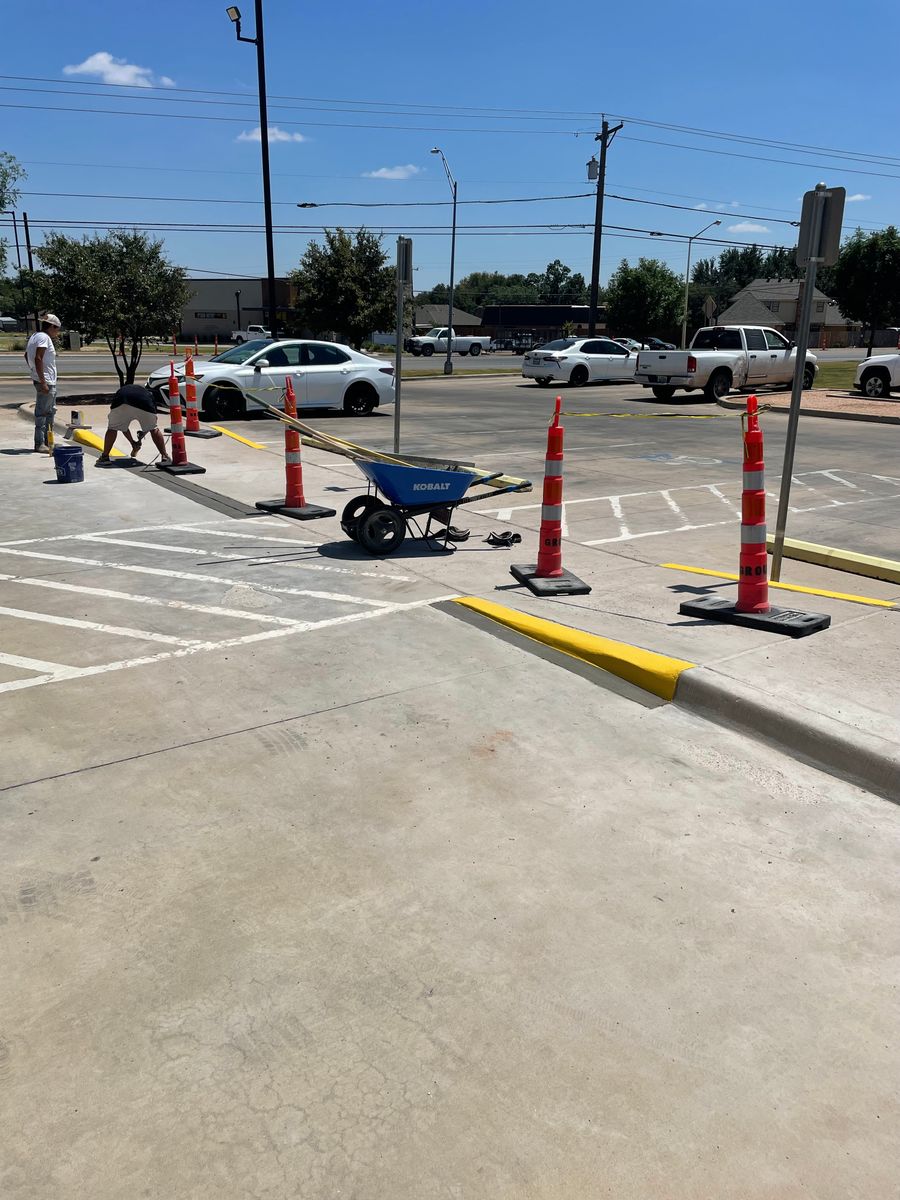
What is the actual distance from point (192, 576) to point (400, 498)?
1.84m

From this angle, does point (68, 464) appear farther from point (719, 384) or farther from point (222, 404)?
point (719, 384)

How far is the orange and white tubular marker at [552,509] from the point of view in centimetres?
704

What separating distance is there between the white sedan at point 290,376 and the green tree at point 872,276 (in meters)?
42.3

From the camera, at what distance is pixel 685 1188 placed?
7.38ft

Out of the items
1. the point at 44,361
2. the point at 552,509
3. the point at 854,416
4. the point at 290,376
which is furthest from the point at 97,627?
the point at 854,416

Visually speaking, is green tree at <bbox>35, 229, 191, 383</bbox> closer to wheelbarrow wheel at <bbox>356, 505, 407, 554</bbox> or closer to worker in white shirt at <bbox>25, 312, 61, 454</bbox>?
worker in white shirt at <bbox>25, 312, 61, 454</bbox>

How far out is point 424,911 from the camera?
3.27 meters

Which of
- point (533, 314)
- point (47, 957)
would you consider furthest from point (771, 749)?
point (533, 314)

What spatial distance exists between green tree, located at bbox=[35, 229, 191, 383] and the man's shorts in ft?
25.3

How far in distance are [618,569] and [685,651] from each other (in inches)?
93.2

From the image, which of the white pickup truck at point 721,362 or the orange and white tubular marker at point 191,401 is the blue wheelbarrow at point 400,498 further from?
the white pickup truck at point 721,362

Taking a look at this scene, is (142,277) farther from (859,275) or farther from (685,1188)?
(859,275)

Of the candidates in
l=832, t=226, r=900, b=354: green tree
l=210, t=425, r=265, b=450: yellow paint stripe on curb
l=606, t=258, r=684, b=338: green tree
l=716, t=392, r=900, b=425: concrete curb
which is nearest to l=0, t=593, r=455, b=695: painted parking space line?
l=210, t=425, r=265, b=450: yellow paint stripe on curb

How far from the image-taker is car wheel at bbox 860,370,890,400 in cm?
2691
